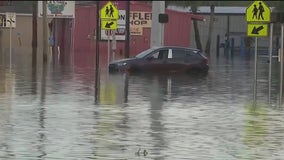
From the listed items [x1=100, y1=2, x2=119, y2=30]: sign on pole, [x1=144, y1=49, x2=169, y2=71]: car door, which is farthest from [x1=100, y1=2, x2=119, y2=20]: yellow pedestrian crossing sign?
[x1=144, y1=49, x2=169, y2=71]: car door

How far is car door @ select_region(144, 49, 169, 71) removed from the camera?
34653 millimetres

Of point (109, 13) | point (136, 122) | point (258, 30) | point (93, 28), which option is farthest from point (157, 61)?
point (93, 28)

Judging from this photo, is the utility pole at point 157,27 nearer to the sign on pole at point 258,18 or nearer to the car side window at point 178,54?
the car side window at point 178,54

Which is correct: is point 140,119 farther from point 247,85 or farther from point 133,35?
point 133,35

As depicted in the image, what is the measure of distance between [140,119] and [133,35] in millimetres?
47682

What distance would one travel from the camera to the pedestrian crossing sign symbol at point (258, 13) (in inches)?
797

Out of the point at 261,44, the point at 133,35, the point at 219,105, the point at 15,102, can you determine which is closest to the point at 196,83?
the point at 219,105

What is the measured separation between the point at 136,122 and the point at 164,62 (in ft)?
66.1

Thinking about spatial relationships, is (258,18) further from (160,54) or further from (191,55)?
(191,55)

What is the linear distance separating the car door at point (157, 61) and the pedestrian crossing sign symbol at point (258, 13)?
14422mm

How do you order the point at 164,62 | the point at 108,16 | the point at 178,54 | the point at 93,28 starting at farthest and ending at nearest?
the point at 93,28
the point at 178,54
the point at 164,62
the point at 108,16

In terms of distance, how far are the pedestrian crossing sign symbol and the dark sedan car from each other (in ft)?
45.8

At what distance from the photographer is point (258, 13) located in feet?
66.7

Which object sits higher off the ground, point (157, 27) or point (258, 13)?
point (258, 13)
